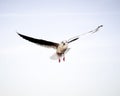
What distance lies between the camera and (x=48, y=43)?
23.2 feet

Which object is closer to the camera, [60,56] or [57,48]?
[57,48]

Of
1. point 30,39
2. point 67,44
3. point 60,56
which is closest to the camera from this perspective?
point 30,39

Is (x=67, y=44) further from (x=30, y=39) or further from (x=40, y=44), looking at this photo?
(x=30, y=39)

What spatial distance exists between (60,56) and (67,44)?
2.95 feet

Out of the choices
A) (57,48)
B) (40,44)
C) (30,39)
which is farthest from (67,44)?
(30,39)

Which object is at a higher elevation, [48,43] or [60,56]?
[48,43]

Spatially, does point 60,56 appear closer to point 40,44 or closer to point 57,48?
point 57,48

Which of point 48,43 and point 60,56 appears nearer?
point 48,43

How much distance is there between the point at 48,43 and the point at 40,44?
1.22ft

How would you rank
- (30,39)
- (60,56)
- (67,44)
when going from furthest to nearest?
(60,56)
(67,44)
(30,39)

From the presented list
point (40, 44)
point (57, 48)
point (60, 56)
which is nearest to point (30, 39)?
point (40, 44)

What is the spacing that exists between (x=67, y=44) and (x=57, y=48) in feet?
1.59

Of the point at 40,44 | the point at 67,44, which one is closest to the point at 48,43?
the point at 40,44

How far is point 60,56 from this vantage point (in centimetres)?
764
